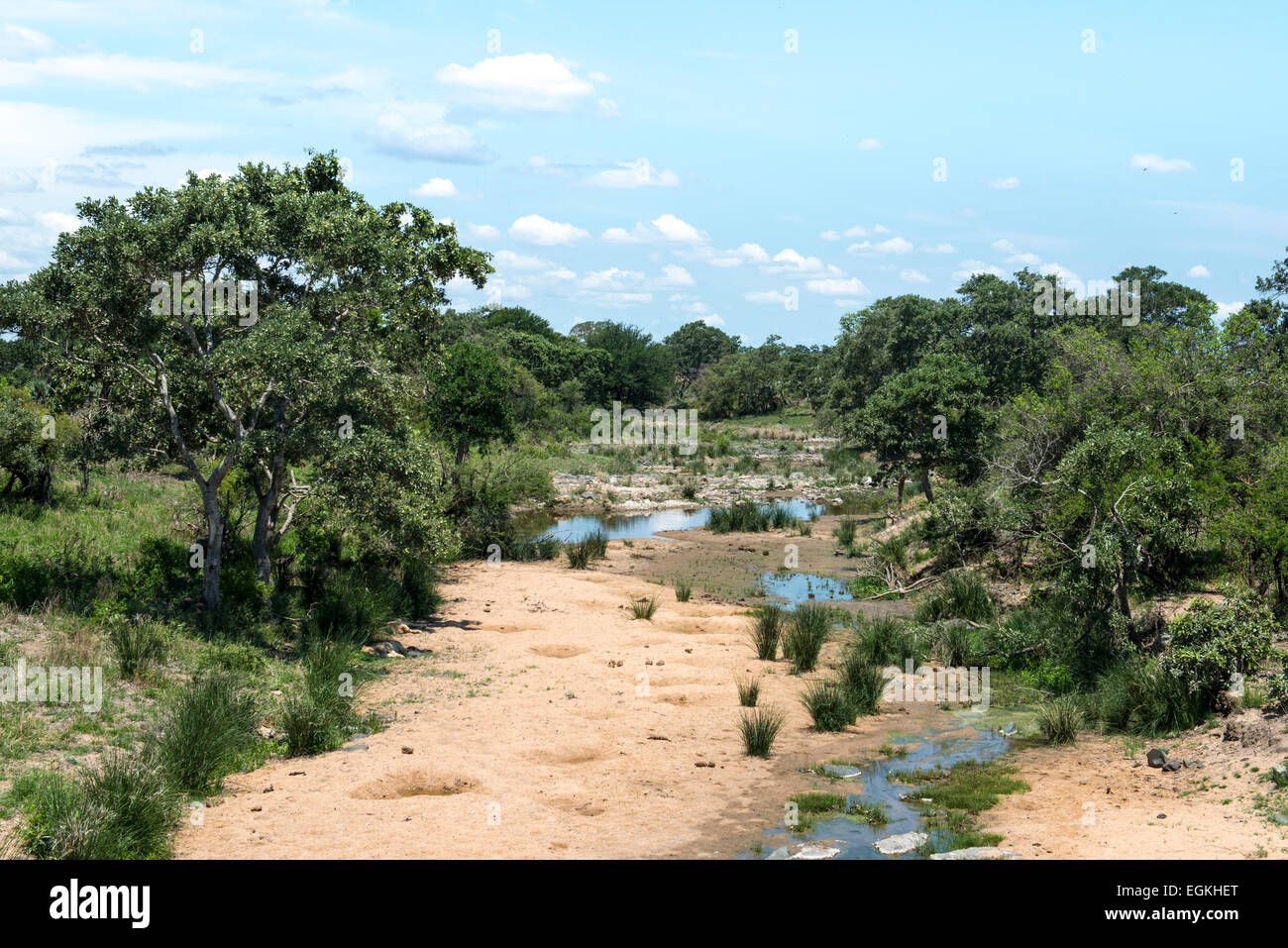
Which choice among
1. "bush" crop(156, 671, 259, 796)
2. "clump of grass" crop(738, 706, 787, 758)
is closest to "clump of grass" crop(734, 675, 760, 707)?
"clump of grass" crop(738, 706, 787, 758)

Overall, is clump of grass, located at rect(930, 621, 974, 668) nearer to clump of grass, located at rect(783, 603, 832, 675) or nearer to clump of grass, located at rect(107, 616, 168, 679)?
clump of grass, located at rect(783, 603, 832, 675)

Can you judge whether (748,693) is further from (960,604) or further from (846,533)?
(846,533)

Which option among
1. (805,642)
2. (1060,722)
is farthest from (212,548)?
(1060,722)

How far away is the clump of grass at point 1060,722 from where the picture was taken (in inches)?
475

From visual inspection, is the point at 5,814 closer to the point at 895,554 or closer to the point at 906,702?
the point at 906,702

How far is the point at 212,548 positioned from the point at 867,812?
10753 millimetres

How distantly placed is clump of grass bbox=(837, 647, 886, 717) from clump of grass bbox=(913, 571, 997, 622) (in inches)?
155

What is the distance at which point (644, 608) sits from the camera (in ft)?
64.1

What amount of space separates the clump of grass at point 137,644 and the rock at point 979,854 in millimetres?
9995

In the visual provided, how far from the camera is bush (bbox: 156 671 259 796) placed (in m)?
9.76

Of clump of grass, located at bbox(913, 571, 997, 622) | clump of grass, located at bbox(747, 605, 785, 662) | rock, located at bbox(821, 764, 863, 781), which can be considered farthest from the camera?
clump of grass, located at bbox(913, 571, 997, 622)

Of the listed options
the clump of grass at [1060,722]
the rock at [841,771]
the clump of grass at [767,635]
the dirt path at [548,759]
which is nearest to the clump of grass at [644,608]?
the dirt path at [548,759]
